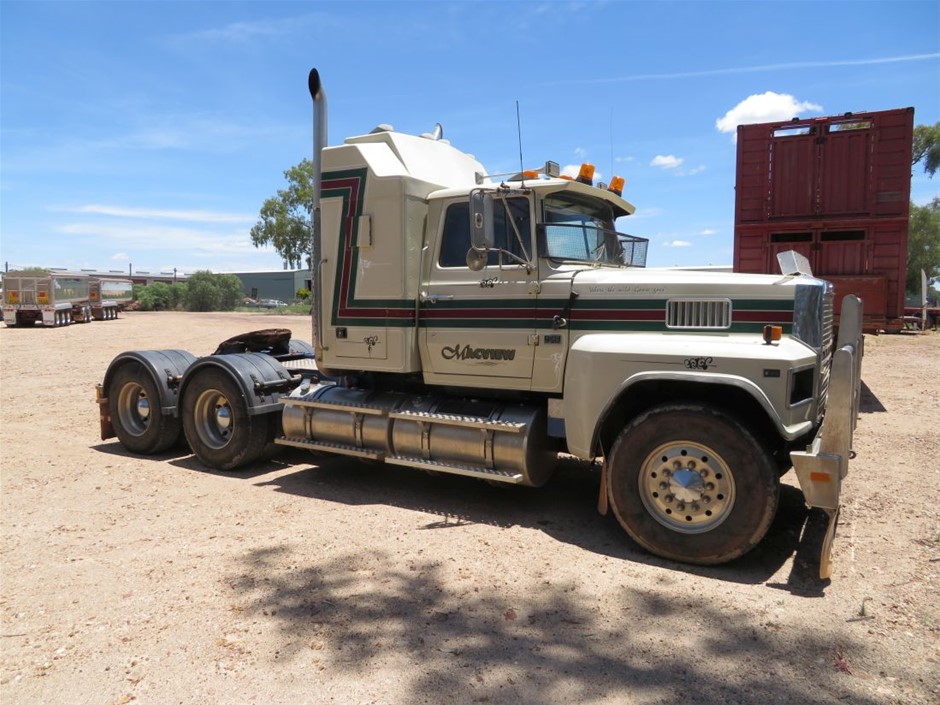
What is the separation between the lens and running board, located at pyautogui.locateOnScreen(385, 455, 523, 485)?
17.8 ft

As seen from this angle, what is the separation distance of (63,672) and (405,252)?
3.97m

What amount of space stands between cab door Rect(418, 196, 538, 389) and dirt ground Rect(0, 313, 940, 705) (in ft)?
4.11

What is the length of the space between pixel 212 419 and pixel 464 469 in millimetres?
3364

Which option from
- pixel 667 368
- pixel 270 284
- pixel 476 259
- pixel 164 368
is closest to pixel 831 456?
pixel 667 368

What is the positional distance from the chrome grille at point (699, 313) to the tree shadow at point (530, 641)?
191 cm

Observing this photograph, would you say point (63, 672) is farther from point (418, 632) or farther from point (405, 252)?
point (405, 252)

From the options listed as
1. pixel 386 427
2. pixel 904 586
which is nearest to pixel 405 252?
pixel 386 427

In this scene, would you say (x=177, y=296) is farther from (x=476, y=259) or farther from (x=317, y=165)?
(x=476, y=259)

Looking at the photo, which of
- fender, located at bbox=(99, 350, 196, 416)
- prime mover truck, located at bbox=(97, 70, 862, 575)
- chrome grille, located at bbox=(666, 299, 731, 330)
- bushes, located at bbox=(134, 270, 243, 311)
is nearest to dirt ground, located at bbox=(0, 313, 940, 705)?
prime mover truck, located at bbox=(97, 70, 862, 575)

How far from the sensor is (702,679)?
128 inches

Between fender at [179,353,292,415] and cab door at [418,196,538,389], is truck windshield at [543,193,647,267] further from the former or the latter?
fender at [179,353,292,415]

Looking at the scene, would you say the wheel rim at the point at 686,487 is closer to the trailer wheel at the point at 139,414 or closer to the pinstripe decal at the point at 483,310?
the pinstripe decal at the point at 483,310

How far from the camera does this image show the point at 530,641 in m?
3.61

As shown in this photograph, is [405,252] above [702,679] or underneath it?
above
